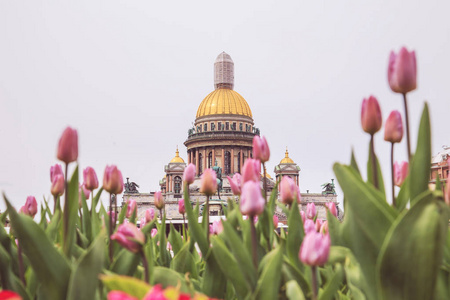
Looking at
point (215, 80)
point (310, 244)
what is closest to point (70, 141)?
point (310, 244)

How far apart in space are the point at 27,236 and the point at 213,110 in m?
51.9

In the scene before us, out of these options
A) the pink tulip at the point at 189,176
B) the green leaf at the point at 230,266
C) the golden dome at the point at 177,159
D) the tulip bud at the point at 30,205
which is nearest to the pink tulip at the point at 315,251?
the green leaf at the point at 230,266

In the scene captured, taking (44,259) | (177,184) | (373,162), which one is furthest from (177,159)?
(44,259)

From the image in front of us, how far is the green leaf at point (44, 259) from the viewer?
4.81 ft

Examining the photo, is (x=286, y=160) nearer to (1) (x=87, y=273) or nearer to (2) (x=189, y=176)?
(2) (x=189, y=176)

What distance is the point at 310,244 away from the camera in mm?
1415

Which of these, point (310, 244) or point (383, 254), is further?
point (310, 244)

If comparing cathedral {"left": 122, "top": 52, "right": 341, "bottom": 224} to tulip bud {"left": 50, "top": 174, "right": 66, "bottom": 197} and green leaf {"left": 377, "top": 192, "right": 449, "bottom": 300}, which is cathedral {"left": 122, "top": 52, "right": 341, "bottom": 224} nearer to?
tulip bud {"left": 50, "top": 174, "right": 66, "bottom": 197}

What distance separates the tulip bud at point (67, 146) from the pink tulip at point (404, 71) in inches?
42.8

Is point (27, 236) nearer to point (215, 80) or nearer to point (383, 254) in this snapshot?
point (383, 254)

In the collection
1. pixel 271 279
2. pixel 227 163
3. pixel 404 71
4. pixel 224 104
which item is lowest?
pixel 271 279

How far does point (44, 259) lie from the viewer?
146cm

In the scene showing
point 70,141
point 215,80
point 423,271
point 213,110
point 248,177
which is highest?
point 215,80

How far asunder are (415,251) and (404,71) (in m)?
0.59
